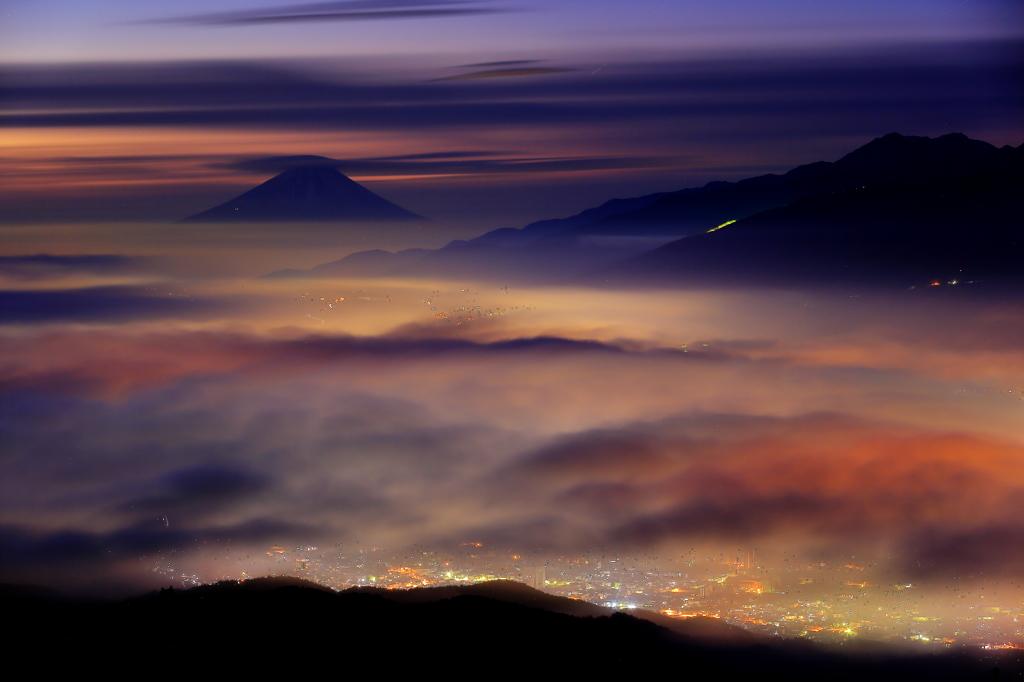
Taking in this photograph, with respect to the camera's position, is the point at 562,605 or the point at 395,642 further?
the point at 562,605

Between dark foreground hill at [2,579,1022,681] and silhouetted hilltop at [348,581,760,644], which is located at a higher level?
silhouetted hilltop at [348,581,760,644]

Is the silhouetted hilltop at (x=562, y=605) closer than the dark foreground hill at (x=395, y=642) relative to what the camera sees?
No

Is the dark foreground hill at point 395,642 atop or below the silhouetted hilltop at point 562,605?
below

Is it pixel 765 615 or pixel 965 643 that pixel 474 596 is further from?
pixel 965 643

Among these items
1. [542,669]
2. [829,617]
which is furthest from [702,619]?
[542,669]

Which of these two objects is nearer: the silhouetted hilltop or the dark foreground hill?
the dark foreground hill

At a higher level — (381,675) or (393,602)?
(393,602)

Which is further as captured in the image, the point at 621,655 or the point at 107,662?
the point at 621,655

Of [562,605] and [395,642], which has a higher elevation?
[562,605]
